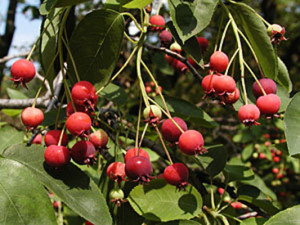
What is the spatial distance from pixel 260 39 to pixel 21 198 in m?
0.75

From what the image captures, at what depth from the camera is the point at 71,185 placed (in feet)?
2.79

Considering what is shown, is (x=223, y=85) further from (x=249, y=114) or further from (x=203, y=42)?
(x=203, y=42)

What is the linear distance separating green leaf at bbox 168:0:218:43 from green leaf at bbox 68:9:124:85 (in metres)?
0.16

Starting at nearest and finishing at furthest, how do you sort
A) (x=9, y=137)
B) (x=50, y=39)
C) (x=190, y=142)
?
(x=190, y=142) → (x=50, y=39) → (x=9, y=137)

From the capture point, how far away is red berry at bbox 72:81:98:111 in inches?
31.8

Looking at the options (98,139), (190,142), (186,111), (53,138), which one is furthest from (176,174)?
(186,111)

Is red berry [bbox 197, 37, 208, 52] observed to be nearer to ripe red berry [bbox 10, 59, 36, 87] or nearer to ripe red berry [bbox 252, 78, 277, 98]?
ripe red berry [bbox 252, 78, 277, 98]

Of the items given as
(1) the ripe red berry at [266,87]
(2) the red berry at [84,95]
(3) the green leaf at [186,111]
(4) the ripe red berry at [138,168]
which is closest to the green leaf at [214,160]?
(3) the green leaf at [186,111]

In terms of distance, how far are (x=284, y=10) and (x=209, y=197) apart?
8.52m

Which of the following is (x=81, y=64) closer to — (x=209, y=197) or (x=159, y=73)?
(x=209, y=197)

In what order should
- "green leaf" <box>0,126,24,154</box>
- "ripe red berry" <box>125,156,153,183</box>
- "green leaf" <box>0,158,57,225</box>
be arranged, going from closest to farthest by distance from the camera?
"green leaf" <box>0,158,57,225</box> → "ripe red berry" <box>125,156,153,183</box> → "green leaf" <box>0,126,24,154</box>

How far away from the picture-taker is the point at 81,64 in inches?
37.4

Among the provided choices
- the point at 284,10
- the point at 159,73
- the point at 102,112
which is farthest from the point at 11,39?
the point at 284,10

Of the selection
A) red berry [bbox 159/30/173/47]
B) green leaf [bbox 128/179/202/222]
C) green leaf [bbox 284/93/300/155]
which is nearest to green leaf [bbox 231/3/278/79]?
green leaf [bbox 284/93/300/155]
